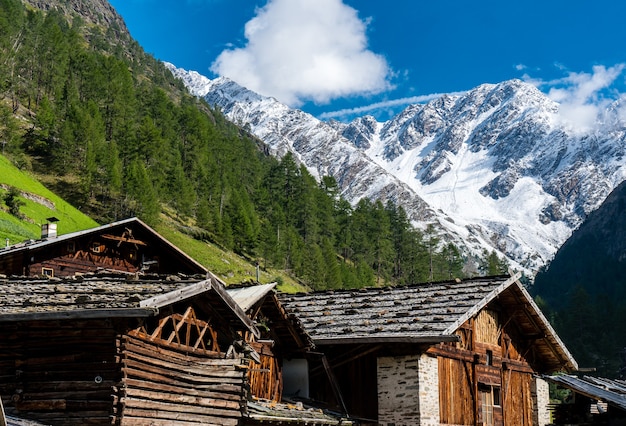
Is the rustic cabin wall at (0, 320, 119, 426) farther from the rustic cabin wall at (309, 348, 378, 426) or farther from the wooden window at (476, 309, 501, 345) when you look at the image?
the wooden window at (476, 309, 501, 345)

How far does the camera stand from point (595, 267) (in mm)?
152250

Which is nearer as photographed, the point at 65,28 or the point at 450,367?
the point at 450,367

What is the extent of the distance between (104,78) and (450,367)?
99.0 m

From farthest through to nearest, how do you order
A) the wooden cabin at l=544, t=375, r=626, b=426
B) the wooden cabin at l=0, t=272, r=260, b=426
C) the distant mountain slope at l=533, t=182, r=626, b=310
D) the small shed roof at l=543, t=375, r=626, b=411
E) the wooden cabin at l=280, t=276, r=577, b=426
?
1. the distant mountain slope at l=533, t=182, r=626, b=310
2. the wooden cabin at l=544, t=375, r=626, b=426
3. the small shed roof at l=543, t=375, r=626, b=411
4. the wooden cabin at l=280, t=276, r=577, b=426
5. the wooden cabin at l=0, t=272, r=260, b=426

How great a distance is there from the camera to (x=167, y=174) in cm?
10369

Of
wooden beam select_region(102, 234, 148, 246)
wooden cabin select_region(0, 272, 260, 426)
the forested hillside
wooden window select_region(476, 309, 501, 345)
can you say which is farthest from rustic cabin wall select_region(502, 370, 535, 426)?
the forested hillside

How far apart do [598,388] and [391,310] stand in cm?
851

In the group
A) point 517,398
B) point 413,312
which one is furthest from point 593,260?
point 413,312

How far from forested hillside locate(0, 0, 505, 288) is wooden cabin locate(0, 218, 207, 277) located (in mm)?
34360

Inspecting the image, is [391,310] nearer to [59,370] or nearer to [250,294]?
[250,294]

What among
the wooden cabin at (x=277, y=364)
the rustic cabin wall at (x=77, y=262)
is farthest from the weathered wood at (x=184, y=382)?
the rustic cabin wall at (x=77, y=262)

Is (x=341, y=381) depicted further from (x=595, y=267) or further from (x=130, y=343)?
(x=595, y=267)

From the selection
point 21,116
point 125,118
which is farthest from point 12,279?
point 125,118

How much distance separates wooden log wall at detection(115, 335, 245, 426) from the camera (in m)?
16.1
